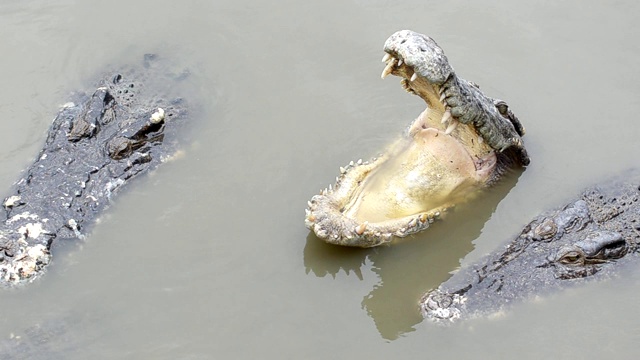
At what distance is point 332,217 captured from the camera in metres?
6.62

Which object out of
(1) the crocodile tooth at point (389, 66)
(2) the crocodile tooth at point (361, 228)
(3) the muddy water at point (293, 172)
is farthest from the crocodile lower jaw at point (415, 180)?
(1) the crocodile tooth at point (389, 66)

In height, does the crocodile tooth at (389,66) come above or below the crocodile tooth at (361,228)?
above

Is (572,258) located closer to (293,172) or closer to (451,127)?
(451,127)

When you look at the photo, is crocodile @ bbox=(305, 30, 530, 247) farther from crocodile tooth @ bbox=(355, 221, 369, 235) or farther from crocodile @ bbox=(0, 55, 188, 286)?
crocodile @ bbox=(0, 55, 188, 286)

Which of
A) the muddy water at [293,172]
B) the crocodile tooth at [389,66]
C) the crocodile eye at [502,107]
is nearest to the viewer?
the crocodile tooth at [389,66]

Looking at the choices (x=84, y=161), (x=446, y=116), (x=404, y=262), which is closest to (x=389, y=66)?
(x=446, y=116)

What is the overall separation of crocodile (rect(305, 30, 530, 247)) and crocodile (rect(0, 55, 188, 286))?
1.90 meters

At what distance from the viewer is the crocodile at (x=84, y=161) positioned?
6418mm

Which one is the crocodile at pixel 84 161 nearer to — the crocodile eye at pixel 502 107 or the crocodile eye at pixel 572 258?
the crocodile eye at pixel 502 107

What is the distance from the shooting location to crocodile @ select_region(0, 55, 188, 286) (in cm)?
642

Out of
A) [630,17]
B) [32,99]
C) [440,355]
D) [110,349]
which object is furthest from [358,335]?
[630,17]

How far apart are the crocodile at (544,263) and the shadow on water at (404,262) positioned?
0.74 ft

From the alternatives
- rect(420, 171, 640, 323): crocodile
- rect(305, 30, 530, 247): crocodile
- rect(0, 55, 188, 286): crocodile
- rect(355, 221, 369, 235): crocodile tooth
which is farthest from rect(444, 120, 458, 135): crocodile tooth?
rect(0, 55, 188, 286): crocodile


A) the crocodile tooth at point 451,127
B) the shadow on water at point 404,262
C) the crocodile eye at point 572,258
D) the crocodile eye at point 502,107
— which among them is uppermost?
the crocodile eye at point 502,107
